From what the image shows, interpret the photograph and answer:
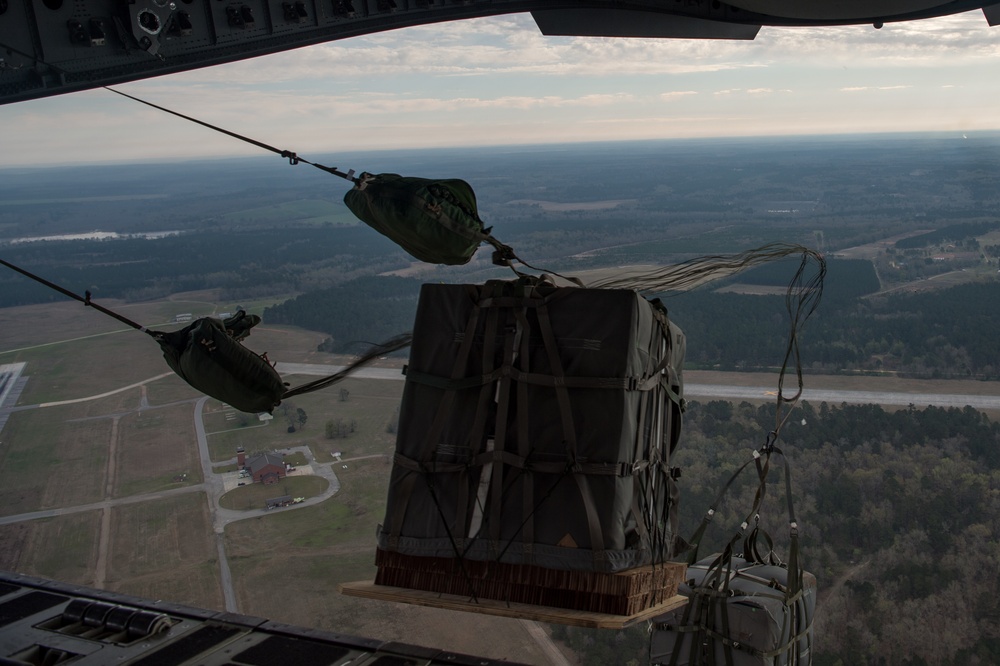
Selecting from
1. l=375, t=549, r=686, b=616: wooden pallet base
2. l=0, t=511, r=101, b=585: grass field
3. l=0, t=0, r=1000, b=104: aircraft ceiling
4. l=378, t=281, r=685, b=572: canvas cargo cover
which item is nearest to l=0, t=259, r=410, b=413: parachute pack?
l=378, t=281, r=685, b=572: canvas cargo cover

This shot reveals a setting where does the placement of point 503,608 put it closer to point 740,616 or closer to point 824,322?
point 740,616

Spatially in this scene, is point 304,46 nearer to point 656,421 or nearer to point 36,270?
point 656,421

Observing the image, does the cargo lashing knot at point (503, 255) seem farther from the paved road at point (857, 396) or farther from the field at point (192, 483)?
the paved road at point (857, 396)

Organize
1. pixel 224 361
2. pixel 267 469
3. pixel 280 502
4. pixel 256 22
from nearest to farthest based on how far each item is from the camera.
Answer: pixel 224 361, pixel 256 22, pixel 280 502, pixel 267 469

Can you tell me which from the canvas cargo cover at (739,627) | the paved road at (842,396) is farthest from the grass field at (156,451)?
the canvas cargo cover at (739,627)

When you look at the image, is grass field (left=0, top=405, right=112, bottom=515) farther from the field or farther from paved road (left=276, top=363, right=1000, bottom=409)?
paved road (left=276, top=363, right=1000, bottom=409)

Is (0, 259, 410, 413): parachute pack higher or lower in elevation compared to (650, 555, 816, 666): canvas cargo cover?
higher

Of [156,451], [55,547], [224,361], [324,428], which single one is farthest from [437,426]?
[156,451]
